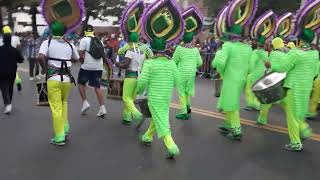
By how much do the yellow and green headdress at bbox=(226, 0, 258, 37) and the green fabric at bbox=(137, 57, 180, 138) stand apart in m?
1.57

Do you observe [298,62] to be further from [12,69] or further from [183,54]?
[12,69]

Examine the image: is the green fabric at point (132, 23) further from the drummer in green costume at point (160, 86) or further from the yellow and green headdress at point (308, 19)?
the yellow and green headdress at point (308, 19)

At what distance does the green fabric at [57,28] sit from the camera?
286 inches

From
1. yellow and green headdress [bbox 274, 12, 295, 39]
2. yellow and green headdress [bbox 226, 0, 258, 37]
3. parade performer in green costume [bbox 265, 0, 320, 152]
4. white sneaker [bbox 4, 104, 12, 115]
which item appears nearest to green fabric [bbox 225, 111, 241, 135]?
parade performer in green costume [bbox 265, 0, 320, 152]

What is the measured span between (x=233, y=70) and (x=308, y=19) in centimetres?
137

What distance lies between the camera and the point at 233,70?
7918 mm

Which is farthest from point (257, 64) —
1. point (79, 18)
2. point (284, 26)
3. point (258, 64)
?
point (79, 18)

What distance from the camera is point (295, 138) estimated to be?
7512 mm

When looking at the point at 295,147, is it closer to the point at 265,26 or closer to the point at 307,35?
the point at 307,35

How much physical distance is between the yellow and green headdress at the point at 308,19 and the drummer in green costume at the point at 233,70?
872mm

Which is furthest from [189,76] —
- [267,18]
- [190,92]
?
[267,18]

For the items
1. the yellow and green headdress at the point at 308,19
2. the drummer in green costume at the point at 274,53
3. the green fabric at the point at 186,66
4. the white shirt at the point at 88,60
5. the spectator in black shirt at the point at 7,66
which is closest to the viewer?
the yellow and green headdress at the point at 308,19

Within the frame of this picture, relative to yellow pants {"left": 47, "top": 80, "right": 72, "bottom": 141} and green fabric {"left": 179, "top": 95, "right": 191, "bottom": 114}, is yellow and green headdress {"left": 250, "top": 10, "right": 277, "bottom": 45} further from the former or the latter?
yellow pants {"left": 47, "top": 80, "right": 72, "bottom": 141}

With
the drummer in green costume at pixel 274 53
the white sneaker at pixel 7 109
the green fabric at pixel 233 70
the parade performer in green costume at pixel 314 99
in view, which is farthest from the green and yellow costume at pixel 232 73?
the white sneaker at pixel 7 109
